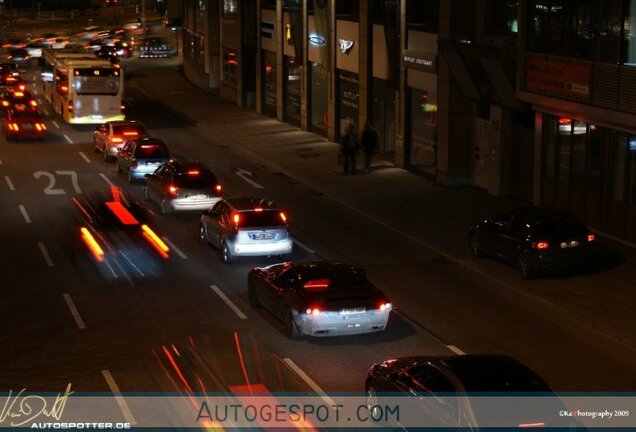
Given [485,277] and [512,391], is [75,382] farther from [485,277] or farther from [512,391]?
[485,277]

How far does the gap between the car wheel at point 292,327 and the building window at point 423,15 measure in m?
19.9

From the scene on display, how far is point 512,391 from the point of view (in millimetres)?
14398

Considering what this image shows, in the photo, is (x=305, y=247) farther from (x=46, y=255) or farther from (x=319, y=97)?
(x=319, y=97)

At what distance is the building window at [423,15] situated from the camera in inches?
1549

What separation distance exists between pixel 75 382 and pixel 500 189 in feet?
66.9

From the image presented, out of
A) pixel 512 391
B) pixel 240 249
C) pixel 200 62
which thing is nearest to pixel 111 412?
pixel 512 391

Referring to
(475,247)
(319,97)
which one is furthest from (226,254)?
(319,97)

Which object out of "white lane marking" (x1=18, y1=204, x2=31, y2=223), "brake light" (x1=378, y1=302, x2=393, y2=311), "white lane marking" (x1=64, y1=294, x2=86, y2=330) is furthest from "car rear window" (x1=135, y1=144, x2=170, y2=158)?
"brake light" (x1=378, y1=302, x2=393, y2=311)

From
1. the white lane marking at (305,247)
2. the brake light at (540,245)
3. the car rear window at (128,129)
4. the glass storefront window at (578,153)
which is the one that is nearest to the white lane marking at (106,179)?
the car rear window at (128,129)

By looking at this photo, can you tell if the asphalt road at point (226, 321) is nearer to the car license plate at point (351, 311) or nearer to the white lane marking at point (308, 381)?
the white lane marking at point (308, 381)

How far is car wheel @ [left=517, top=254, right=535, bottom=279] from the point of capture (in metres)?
25.6

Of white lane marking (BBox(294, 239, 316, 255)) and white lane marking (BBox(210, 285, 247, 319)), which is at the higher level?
white lane marking (BBox(210, 285, 247, 319))

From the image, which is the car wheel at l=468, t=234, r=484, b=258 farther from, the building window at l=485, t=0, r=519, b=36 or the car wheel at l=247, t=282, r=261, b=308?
the building window at l=485, t=0, r=519, b=36
